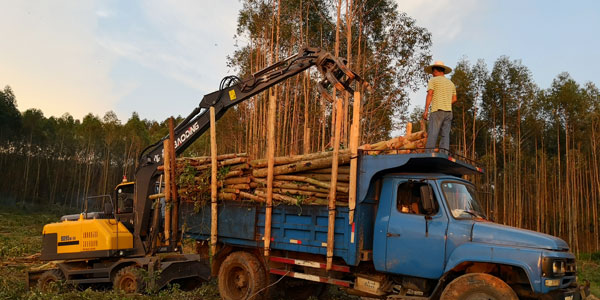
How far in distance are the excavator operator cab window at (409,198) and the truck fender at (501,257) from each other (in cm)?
94

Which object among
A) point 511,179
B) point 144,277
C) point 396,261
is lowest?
point 144,277

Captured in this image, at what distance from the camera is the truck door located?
22.3 ft

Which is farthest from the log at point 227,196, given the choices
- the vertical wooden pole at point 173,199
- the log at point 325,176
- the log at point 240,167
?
the log at point 325,176

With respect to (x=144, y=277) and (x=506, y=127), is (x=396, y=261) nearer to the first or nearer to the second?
(x=144, y=277)

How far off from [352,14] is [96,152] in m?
40.5

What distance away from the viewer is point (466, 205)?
285 inches

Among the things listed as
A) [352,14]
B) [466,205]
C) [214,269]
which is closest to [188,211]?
[214,269]

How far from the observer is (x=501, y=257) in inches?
244

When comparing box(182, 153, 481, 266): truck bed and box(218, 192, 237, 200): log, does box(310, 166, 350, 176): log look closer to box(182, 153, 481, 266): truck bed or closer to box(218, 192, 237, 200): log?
box(182, 153, 481, 266): truck bed

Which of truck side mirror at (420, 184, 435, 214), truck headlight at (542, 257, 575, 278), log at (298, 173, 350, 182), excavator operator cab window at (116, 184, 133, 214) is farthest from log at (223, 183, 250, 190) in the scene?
truck headlight at (542, 257, 575, 278)

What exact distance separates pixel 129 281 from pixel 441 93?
7690mm

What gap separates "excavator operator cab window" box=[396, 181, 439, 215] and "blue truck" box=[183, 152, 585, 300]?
16 millimetres

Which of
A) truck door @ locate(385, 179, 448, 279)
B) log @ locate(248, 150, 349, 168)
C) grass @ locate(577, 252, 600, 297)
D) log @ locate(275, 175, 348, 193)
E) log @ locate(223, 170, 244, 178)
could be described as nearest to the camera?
truck door @ locate(385, 179, 448, 279)

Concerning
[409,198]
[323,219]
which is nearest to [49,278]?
[323,219]
